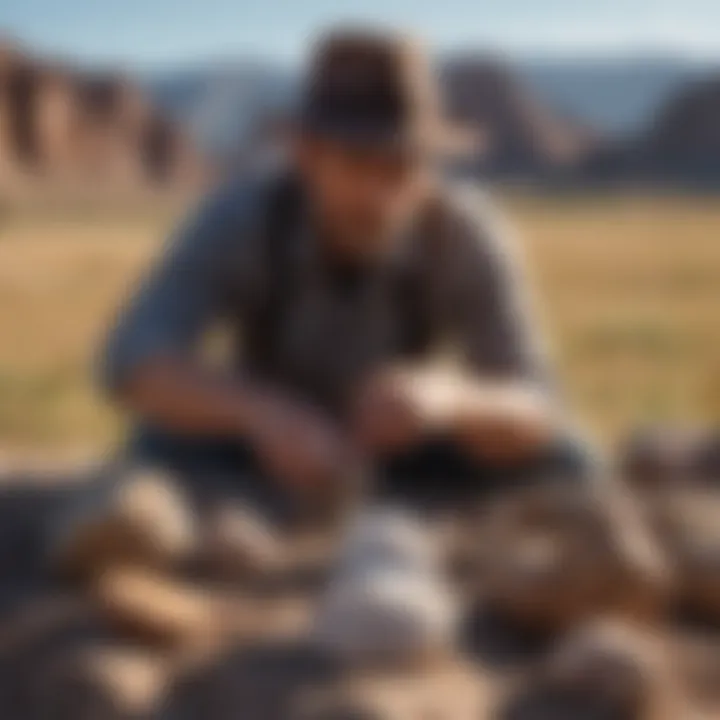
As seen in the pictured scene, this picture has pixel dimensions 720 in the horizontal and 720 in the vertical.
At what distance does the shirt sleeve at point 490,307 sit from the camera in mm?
818

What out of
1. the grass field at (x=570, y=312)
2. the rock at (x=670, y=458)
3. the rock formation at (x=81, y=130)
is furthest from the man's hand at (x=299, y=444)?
the rock formation at (x=81, y=130)

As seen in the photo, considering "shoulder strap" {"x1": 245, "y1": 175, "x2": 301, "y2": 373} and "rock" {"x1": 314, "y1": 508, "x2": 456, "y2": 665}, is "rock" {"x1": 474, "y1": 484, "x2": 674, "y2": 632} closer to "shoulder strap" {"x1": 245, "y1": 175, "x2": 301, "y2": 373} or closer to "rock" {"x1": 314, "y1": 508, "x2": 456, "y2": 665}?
"rock" {"x1": 314, "y1": 508, "x2": 456, "y2": 665}

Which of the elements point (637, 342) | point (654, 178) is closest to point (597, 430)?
point (637, 342)

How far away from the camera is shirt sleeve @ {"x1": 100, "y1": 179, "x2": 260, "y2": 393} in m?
0.79

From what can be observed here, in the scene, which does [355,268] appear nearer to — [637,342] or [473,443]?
[473,443]

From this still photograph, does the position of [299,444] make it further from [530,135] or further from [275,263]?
[530,135]

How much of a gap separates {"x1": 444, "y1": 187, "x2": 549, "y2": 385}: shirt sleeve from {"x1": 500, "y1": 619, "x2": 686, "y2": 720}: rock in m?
0.18

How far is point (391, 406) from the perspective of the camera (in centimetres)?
70

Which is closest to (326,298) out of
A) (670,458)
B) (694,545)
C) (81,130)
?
(694,545)

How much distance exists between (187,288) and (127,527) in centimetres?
13

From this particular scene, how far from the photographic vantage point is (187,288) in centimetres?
80

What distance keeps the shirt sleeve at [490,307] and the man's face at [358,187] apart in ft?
0.16

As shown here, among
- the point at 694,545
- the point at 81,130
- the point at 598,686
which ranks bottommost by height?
the point at 598,686

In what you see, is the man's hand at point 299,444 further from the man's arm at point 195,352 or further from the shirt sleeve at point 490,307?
the shirt sleeve at point 490,307
